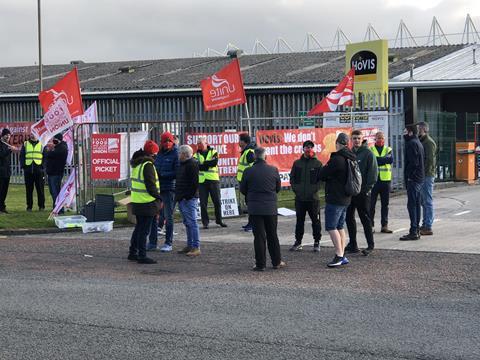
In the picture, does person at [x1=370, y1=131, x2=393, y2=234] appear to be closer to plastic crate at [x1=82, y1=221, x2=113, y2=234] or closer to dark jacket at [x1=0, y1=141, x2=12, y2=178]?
plastic crate at [x1=82, y1=221, x2=113, y2=234]

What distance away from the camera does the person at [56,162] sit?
63.0 feet

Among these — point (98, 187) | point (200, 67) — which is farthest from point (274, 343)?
point (200, 67)

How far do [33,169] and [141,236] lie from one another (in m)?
8.47

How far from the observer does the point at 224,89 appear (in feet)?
64.5

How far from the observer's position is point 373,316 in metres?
8.58

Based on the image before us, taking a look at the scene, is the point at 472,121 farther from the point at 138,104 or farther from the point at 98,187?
the point at 98,187

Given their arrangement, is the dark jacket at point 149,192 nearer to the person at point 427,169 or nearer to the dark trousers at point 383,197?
the dark trousers at point 383,197

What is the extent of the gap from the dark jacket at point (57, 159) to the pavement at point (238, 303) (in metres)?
4.81

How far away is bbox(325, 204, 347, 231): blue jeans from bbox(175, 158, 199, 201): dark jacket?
7.48ft

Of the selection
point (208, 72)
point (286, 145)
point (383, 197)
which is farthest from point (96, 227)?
point (208, 72)

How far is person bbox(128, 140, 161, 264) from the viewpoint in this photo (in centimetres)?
1266

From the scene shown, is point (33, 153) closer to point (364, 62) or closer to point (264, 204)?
point (264, 204)

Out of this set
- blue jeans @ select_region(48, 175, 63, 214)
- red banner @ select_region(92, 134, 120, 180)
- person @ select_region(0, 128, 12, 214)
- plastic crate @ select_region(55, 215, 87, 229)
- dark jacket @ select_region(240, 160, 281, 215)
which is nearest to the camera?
dark jacket @ select_region(240, 160, 281, 215)

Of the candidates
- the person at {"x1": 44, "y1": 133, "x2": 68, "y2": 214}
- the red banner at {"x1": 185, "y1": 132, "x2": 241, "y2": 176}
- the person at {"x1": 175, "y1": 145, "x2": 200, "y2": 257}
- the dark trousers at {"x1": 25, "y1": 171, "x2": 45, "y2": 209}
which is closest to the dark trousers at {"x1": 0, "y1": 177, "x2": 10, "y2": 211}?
the dark trousers at {"x1": 25, "y1": 171, "x2": 45, "y2": 209}
